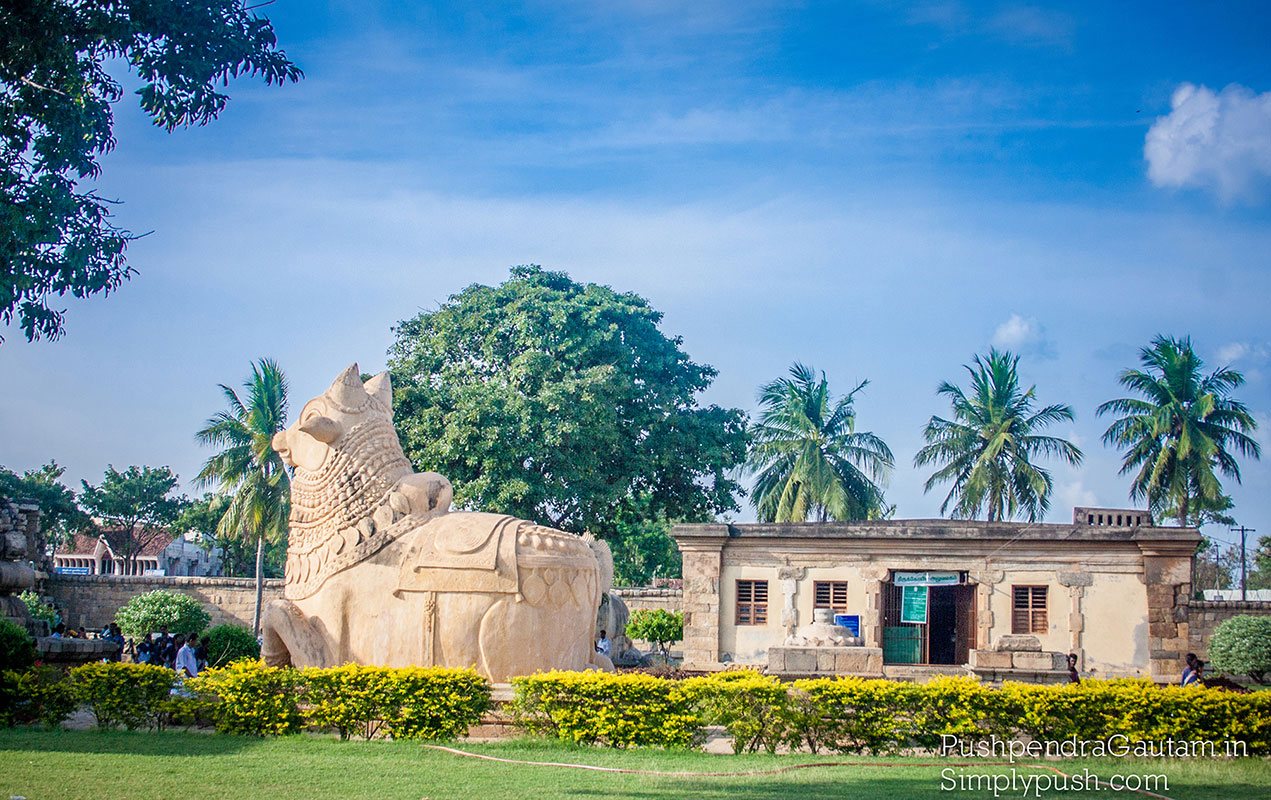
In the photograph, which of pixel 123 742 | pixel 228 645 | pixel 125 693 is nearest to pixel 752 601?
pixel 228 645

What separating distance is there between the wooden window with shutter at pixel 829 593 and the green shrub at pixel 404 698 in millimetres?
13101

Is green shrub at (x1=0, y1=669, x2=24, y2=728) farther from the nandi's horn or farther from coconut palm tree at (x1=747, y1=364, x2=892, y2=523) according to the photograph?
coconut palm tree at (x1=747, y1=364, x2=892, y2=523)

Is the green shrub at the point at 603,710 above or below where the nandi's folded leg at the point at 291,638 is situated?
below

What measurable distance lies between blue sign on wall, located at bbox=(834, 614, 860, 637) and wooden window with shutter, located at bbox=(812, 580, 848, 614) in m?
0.28

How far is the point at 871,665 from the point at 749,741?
29.9 feet

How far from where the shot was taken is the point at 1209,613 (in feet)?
75.8

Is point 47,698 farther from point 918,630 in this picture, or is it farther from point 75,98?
point 918,630

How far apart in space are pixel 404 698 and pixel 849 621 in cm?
1352

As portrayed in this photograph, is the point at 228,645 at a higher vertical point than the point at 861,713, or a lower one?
lower

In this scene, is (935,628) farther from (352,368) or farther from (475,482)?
(352,368)

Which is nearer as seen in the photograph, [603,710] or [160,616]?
[603,710]

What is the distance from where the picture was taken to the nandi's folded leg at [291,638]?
362 inches

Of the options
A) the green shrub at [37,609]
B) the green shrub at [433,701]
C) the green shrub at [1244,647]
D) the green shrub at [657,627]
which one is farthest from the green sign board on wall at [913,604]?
the green shrub at [37,609]

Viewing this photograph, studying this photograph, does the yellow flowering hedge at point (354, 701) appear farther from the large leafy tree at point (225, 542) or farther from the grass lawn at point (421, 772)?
the large leafy tree at point (225, 542)
